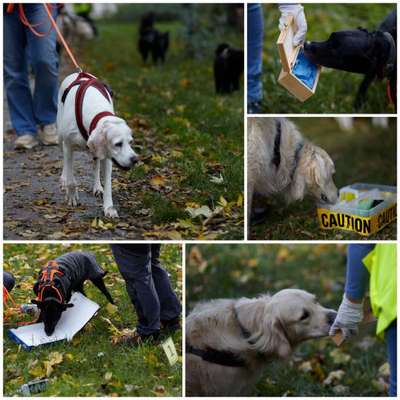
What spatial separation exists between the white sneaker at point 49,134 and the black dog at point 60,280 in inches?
41.6

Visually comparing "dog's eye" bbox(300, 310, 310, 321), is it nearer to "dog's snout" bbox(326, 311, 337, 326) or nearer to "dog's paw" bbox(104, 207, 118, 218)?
"dog's snout" bbox(326, 311, 337, 326)

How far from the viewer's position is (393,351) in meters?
3.86

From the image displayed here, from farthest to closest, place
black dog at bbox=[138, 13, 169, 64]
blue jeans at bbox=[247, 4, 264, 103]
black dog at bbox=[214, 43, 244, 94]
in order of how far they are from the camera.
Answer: black dog at bbox=[138, 13, 169, 64], black dog at bbox=[214, 43, 244, 94], blue jeans at bbox=[247, 4, 264, 103]

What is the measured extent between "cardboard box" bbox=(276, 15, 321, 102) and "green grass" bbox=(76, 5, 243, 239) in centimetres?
67

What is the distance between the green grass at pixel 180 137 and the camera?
14.7ft

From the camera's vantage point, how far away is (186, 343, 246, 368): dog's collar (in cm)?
429

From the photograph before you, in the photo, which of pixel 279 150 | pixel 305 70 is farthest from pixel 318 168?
pixel 305 70

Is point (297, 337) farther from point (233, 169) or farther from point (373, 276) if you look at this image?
point (233, 169)

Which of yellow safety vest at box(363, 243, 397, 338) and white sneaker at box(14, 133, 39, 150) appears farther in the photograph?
white sneaker at box(14, 133, 39, 150)

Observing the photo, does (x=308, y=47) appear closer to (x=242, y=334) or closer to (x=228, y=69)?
(x=242, y=334)

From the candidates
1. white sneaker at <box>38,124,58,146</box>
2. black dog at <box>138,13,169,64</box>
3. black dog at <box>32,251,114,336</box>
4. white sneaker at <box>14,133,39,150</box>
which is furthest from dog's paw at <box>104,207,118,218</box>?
black dog at <box>138,13,169,64</box>

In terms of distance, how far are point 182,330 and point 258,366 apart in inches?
21.0

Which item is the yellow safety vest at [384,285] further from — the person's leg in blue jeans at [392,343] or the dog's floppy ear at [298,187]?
the dog's floppy ear at [298,187]

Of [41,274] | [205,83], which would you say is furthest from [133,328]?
[205,83]
